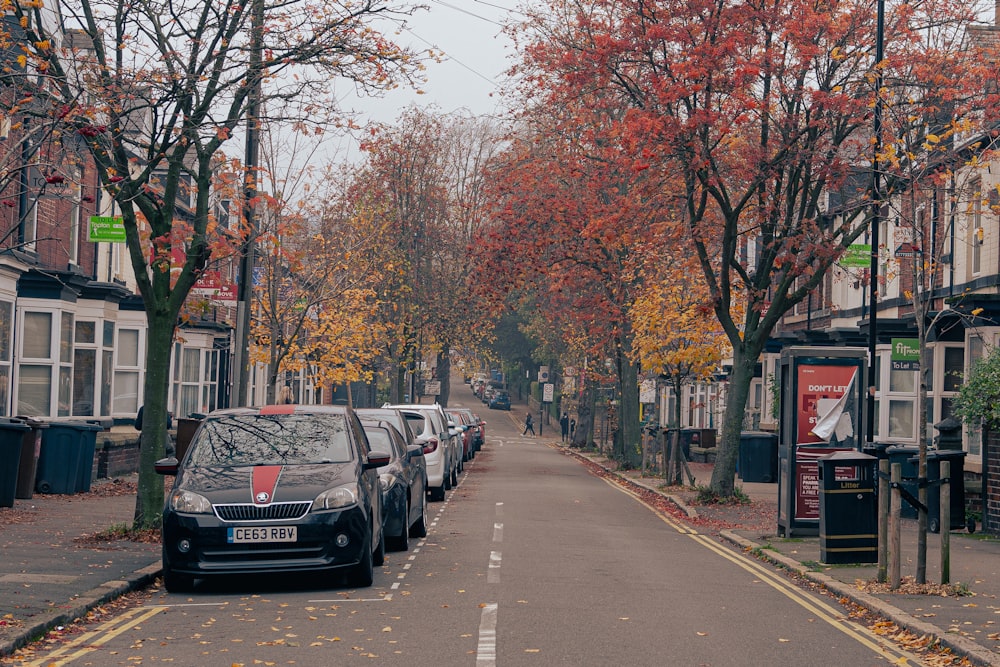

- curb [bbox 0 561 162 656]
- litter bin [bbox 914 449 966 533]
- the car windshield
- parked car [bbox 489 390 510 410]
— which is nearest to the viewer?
curb [bbox 0 561 162 656]

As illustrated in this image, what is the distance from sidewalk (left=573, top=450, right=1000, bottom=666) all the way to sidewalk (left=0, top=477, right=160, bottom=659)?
673 cm

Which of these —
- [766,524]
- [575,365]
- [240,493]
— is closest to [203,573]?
[240,493]

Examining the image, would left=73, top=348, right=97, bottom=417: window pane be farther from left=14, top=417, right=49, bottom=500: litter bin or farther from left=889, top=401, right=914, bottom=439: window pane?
left=889, top=401, right=914, bottom=439: window pane

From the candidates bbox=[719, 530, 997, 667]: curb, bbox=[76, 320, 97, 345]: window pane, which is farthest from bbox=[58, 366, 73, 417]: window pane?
bbox=[719, 530, 997, 667]: curb

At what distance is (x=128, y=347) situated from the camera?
31203 millimetres

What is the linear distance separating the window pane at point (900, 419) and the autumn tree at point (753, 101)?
8830 mm

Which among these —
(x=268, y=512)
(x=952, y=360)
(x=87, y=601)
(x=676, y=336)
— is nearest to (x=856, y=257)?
(x=952, y=360)

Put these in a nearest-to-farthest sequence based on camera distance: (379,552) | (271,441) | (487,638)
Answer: (487,638), (271,441), (379,552)

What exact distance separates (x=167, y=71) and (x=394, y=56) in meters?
2.64

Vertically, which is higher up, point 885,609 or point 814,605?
point 885,609

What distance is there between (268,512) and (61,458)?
461 inches

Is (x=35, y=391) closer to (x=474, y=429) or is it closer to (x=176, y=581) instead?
(x=176, y=581)

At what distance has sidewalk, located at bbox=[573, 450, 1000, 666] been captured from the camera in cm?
952

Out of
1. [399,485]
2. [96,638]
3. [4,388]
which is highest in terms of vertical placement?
[4,388]
